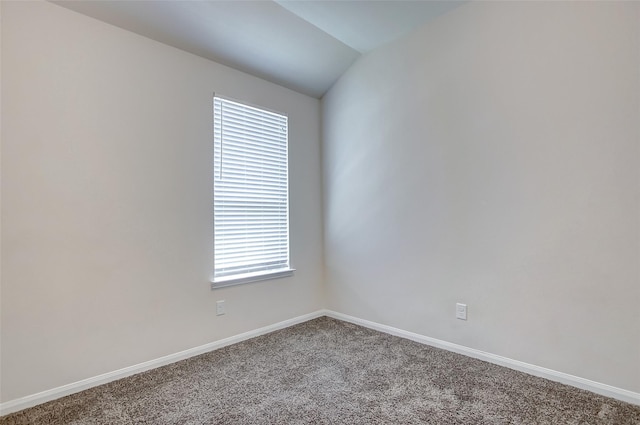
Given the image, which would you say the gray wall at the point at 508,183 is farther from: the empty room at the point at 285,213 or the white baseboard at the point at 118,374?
the white baseboard at the point at 118,374

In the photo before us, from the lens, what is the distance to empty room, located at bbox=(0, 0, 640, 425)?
196 centimetres

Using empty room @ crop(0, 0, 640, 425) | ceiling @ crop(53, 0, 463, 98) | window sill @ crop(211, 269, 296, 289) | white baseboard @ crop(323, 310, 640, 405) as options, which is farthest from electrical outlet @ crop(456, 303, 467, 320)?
ceiling @ crop(53, 0, 463, 98)

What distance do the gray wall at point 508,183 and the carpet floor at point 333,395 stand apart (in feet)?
0.91

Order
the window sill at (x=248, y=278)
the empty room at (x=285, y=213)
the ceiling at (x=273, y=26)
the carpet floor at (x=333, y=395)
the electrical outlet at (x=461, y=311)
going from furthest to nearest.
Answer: the window sill at (x=248, y=278) → the electrical outlet at (x=461, y=311) → the ceiling at (x=273, y=26) → the empty room at (x=285, y=213) → the carpet floor at (x=333, y=395)

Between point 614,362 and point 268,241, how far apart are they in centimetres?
265

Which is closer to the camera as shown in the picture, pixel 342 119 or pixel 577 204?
pixel 577 204

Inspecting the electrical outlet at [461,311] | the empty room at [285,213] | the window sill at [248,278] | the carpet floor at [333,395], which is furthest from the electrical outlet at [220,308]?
the electrical outlet at [461,311]

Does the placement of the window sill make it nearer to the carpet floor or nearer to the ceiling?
the carpet floor

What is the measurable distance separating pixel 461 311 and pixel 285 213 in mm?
1830

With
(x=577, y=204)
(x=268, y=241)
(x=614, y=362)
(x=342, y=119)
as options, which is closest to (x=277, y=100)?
(x=342, y=119)

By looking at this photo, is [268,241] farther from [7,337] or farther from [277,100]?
[7,337]

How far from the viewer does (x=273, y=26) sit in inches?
106

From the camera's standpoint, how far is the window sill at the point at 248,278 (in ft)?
9.36

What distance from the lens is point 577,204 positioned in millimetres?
2086
